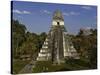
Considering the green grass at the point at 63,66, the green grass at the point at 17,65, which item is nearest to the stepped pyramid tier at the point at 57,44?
the green grass at the point at 63,66

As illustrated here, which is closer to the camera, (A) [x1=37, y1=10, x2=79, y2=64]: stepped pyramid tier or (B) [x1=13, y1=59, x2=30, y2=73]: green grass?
(B) [x1=13, y1=59, x2=30, y2=73]: green grass

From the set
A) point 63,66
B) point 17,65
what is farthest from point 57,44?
point 17,65

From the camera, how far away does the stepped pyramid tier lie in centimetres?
248

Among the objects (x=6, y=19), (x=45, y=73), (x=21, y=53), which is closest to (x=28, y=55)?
(x=21, y=53)

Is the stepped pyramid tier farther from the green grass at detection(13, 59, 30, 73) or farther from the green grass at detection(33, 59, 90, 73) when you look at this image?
the green grass at detection(13, 59, 30, 73)

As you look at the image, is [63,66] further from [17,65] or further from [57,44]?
[17,65]

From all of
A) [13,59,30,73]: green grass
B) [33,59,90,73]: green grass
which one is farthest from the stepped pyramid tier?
[13,59,30,73]: green grass

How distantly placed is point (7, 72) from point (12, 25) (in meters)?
0.48

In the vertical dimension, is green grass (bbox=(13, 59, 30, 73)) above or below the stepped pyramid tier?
below

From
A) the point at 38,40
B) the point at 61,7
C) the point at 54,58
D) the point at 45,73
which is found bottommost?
the point at 45,73

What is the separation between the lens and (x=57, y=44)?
2.52m

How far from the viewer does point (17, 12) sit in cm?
237

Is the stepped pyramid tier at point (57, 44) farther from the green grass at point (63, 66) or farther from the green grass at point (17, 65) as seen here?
the green grass at point (17, 65)

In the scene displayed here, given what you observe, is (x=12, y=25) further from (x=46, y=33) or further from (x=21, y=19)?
(x=46, y=33)
